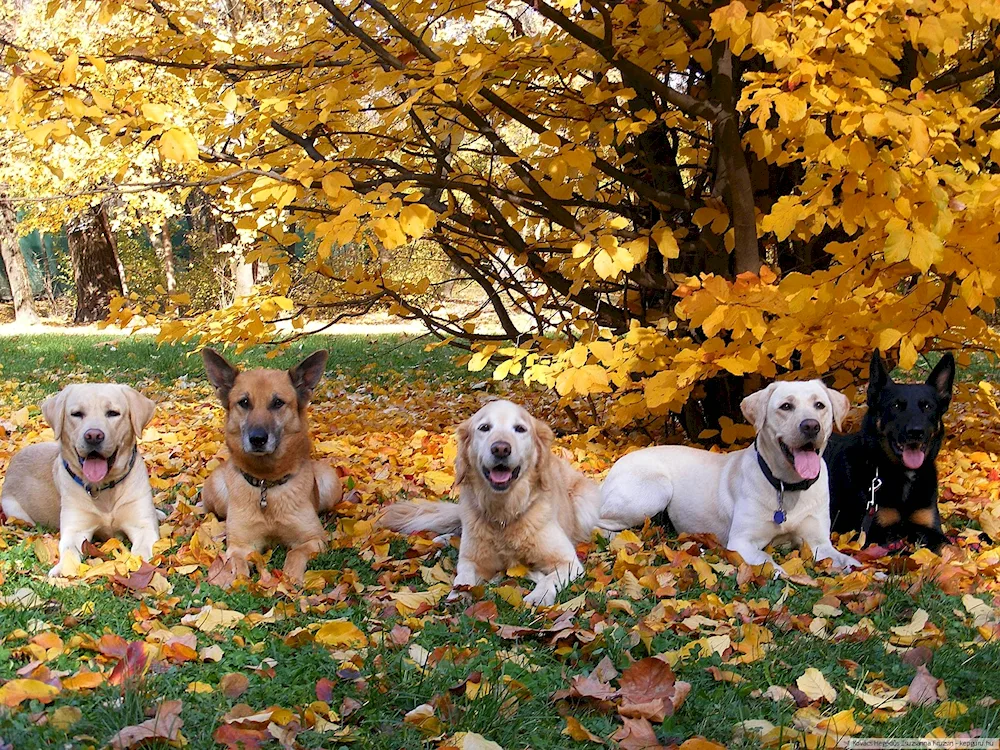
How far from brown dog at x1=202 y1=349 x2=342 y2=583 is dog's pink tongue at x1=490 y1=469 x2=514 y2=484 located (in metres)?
0.94

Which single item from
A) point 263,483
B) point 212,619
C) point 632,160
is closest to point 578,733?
point 212,619

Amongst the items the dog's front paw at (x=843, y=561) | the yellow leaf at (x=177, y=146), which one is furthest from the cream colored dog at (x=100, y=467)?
the dog's front paw at (x=843, y=561)

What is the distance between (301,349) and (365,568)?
933cm

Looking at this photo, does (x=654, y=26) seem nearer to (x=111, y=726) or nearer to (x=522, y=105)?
(x=522, y=105)

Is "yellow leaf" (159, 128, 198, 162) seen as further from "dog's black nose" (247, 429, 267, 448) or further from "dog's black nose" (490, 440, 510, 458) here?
"dog's black nose" (490, 440, 510, 458)

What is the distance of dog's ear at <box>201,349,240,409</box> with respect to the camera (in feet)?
14.4

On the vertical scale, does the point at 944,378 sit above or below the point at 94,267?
below

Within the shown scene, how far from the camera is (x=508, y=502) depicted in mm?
4188

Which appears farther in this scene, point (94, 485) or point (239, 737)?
point (94, 485)

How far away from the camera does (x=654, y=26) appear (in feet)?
15.4

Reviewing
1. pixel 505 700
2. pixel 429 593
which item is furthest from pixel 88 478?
pixel 505 700

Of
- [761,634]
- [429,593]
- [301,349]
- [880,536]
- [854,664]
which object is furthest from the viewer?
[301,349]

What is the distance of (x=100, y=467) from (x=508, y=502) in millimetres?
1937

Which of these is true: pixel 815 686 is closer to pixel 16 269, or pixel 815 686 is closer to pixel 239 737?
pixel 239 737
